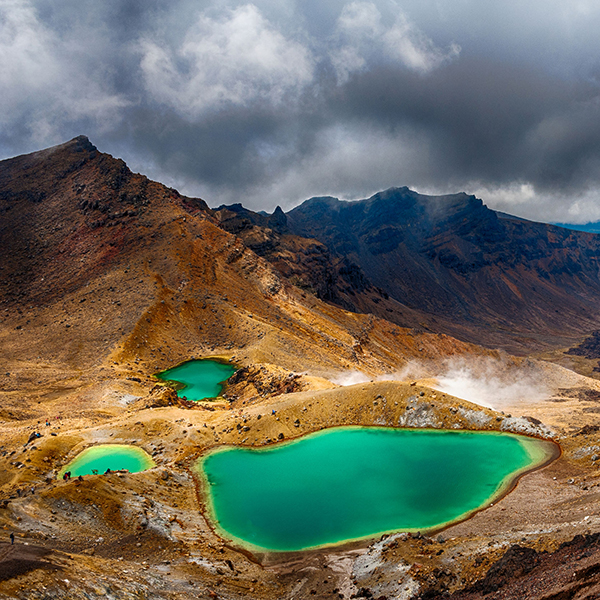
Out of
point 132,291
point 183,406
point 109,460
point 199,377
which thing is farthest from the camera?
point 132,291

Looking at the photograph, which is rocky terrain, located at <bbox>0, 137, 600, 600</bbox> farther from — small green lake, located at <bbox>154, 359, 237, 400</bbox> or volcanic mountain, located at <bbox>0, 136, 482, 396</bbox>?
small green lake, located at <bbox>154, 359, 237, 400</bbox>

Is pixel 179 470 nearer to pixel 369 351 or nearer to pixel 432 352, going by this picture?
pixel 369 351

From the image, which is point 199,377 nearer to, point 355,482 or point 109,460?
point 109,460

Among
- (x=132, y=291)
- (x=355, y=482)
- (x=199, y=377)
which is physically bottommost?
(x=355, y=482)

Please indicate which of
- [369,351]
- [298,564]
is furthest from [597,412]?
[298,564]

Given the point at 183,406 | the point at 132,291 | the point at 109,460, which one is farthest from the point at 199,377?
the point at 109,460

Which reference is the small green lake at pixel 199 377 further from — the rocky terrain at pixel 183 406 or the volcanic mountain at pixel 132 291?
the volcanic mountain at pixel 132 291

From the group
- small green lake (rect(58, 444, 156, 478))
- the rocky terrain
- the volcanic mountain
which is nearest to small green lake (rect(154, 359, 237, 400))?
the rocky terrain

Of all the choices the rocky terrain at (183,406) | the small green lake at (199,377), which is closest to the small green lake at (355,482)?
the rocky terrain at (183,406)
